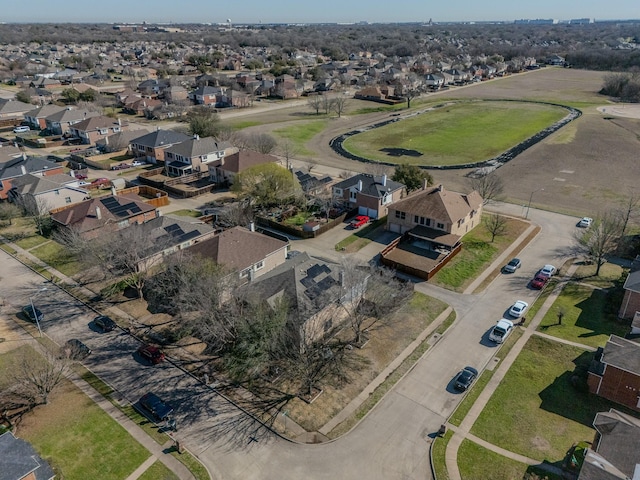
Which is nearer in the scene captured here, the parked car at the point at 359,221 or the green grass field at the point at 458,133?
the parked car at the point at 359,221

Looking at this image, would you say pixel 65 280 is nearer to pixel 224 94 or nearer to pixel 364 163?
pixel 364 163

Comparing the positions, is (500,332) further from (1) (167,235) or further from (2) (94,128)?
(2) (94,128)

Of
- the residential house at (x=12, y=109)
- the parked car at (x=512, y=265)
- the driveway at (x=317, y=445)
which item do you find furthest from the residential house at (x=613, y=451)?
the residential house at (x=12, y=109)

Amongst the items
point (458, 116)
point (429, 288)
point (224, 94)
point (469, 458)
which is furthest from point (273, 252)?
point (224, 94)

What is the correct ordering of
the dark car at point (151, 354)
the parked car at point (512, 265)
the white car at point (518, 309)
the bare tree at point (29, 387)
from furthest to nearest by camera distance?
the parked car at point (512, 265), the white car at point (518, 309), the dark car at point (151, 354), the bare tree at point (29, 387)

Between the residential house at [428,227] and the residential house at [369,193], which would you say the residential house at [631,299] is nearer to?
the residential house at [428,227]

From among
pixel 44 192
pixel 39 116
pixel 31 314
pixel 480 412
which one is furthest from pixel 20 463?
pixel 39 116

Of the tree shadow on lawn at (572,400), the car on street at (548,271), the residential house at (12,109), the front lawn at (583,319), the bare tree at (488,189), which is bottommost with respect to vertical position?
the tree shadow on lawn at (572,400)
